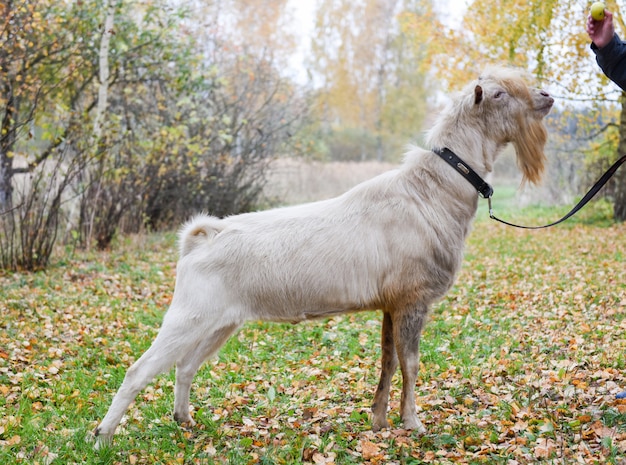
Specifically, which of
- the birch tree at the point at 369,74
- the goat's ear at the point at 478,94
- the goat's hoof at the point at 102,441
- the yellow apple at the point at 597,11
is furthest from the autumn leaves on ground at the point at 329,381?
the birch tree at the point at 369,74

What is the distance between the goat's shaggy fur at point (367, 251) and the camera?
373cm

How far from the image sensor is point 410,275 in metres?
3.82

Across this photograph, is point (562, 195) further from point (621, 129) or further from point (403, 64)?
point (403, 64)

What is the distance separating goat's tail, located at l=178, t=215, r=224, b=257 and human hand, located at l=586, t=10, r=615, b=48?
253 cm

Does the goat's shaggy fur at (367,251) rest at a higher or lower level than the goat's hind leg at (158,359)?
higher

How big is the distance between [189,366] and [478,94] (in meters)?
2.63

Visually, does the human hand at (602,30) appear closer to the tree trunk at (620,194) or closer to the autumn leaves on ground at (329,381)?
the autumn leaves on ground at (329,381)

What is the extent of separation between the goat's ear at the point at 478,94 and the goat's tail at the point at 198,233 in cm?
181

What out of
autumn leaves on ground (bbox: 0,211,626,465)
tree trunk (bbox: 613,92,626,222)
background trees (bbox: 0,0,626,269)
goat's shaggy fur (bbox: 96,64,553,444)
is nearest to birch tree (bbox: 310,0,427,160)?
background trees (bbox: 0,0,626,269)

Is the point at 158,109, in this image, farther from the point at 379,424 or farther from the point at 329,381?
the point at 379,424

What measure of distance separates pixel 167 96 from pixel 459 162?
1133 cm

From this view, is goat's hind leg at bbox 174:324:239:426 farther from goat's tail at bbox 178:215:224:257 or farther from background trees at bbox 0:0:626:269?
background trees at bbox 0:0:626:269

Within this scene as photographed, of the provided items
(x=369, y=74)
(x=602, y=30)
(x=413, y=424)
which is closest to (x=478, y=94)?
(x=602, y=30)

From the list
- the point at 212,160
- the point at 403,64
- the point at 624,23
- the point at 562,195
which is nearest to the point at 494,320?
the point at 624,23
